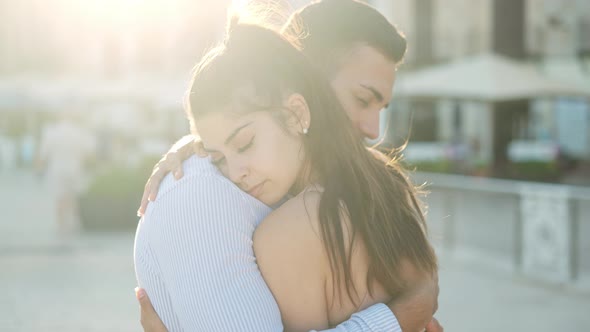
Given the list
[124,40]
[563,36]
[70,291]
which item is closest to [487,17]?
[563,36]

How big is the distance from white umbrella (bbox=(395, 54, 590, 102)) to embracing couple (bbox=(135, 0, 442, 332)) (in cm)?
1819

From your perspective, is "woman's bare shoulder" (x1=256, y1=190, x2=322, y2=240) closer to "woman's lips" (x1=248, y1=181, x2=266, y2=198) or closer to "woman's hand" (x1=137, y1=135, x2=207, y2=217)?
"woman's lips" (x1=248, y1=181, x2=266, y2=198)

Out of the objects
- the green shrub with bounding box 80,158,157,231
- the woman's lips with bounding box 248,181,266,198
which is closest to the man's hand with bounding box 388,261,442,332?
the woman's lips with bounding box 248,181,266,198

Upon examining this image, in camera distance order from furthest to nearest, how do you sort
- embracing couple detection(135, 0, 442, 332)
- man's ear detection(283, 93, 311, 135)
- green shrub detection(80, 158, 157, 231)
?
green shrub detection(80, 158, 157, 231) → man's ear detection(283, 93, 311, 135) → embracing couple detection(135, 0, 442, 332)

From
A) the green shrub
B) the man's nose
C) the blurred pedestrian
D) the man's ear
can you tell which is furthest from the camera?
the green shrub

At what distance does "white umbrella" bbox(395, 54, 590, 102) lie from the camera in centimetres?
1969

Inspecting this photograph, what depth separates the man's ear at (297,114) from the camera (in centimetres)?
180

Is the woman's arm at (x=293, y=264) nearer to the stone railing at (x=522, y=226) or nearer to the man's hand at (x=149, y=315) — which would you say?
the man's hand at (x=149, y=315)

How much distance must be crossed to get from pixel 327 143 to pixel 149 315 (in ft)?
1.75

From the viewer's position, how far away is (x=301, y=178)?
6.17 feet

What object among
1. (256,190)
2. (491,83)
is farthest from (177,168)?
(491,83)

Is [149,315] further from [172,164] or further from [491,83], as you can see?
[491,83]

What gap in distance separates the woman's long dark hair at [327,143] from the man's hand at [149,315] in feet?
1.33

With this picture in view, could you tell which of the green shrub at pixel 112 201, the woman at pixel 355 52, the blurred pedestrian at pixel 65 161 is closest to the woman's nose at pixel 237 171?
the woman at pixel 355 52
